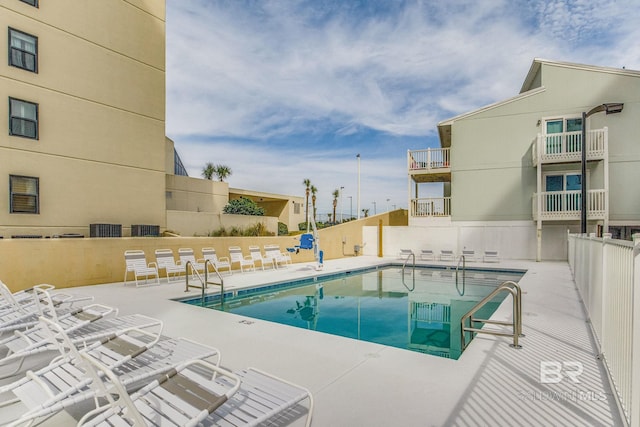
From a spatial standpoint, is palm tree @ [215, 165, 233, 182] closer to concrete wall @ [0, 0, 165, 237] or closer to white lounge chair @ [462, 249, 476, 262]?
concrete wall @ [0, 0, 165, 237]

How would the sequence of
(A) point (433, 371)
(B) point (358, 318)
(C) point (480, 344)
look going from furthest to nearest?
(B) point (358, 318), (C) point (480, 344), (A) point (433, 371)

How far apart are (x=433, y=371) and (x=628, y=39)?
66.2ft

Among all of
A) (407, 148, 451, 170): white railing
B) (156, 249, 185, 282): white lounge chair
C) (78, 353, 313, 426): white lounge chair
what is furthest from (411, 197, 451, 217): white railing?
(78, 353, 313, 426): white lounge chair

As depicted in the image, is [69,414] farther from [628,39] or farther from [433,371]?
[628,39]

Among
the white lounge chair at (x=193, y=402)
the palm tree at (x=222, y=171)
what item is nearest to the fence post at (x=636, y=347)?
the white lounge chair at (x=193, y=402)

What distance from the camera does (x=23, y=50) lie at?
10.6 meters

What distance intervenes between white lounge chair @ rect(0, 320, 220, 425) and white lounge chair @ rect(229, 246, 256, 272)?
8.40 metres

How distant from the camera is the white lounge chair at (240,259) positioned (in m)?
12.1

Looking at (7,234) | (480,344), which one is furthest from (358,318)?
(7,234)

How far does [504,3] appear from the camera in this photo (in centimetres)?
1455

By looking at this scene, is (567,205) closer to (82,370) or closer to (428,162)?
(428,162)

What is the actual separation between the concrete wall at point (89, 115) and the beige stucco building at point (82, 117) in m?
0.03

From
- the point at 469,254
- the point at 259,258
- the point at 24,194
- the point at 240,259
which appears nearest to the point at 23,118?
the point at 24,194

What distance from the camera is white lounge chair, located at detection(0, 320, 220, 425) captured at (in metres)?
2.46
